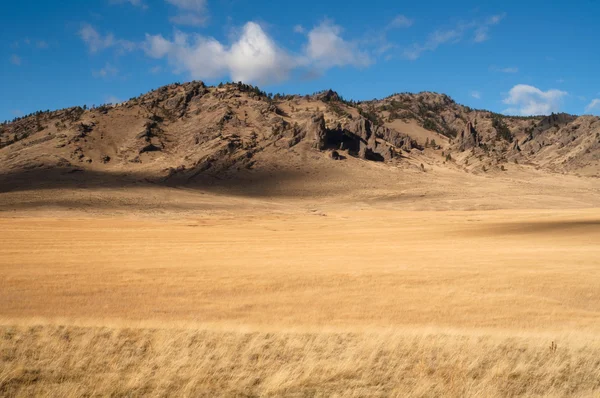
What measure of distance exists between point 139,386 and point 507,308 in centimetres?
942

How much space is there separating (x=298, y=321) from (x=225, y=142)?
97.1 metres

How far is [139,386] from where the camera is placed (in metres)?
6.54

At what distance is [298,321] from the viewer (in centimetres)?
1090

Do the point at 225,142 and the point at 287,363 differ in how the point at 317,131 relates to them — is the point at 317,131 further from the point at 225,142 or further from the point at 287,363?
the point at 287,363

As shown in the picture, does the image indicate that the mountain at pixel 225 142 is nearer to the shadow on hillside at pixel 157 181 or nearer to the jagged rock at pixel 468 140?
the jagged rock at pixel 468 140

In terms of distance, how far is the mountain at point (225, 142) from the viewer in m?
97.5

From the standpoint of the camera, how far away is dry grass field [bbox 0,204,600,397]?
686 centimetres

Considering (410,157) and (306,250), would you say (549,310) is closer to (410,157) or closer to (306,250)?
(306,250)

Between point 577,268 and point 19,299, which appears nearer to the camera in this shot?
point 19,299

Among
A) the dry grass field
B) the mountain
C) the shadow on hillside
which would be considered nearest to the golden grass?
the dry grass field

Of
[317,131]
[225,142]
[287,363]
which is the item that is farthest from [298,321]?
[317,131]

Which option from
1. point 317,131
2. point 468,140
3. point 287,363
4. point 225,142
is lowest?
point 287,363

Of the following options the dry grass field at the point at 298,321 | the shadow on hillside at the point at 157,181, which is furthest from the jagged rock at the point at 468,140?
the dry grass field at the point at 298,321

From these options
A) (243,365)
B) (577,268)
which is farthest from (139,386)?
(577,268)
